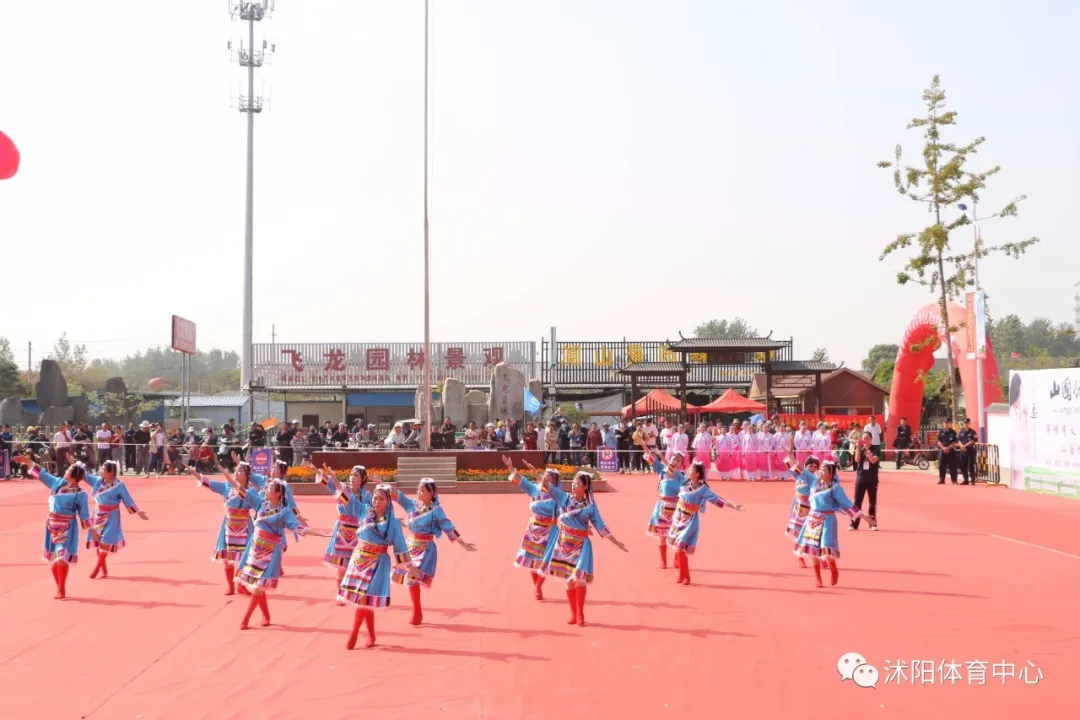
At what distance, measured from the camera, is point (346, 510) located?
10469mm

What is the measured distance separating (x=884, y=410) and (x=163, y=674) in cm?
4054

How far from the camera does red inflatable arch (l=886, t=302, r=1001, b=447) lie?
30.8 m

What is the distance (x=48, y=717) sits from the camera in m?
7.05

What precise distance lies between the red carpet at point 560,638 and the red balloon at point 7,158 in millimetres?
4514

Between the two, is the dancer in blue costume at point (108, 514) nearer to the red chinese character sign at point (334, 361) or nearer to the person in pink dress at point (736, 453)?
the person in pink dress at point (736, 453)

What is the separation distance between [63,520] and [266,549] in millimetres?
3364

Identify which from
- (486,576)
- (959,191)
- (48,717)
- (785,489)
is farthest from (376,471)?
(959,191)

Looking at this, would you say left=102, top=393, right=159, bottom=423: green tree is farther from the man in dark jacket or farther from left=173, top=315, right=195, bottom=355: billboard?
the man in dark jacket

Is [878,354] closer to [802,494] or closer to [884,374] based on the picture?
[884,374]

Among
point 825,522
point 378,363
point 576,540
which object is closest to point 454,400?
point 378,363

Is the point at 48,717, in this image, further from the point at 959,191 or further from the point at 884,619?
the point at 959,191

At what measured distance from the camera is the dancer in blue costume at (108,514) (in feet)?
41.5

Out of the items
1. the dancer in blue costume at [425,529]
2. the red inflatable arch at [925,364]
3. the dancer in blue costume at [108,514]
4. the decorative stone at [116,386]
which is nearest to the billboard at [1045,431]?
the red inflatable arch at [925,364]

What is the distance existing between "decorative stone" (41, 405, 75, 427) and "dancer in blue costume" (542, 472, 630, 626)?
29.3 metres
